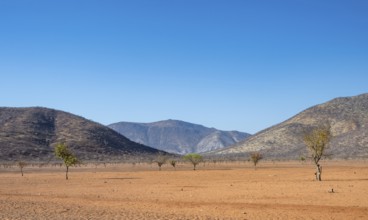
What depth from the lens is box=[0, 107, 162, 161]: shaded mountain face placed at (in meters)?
141

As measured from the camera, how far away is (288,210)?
23781mm

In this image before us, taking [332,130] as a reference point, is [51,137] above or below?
below

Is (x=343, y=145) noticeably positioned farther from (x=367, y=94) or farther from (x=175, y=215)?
(x=175, y=215)

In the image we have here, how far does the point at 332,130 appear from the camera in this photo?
6575 inches

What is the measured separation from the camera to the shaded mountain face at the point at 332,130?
14825 centimetres

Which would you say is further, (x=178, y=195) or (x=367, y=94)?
(x=367, y=94)

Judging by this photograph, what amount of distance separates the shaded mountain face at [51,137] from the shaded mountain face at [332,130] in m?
49.0

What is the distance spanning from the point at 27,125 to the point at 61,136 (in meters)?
14.7

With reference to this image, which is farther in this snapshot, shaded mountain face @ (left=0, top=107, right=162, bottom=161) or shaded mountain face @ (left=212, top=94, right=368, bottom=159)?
shaded mountain face @ (left=212, top=94, right=368, bottom=159)

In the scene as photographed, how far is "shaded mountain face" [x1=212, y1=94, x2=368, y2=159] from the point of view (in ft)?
486

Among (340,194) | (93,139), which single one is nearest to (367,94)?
(93,139)

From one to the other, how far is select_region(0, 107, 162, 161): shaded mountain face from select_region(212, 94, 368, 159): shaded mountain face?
4896 cm

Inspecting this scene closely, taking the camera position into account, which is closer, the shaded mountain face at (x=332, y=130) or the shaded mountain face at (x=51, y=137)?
the shaded mountain face at (x=51, y=137)

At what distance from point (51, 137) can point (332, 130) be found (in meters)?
100
